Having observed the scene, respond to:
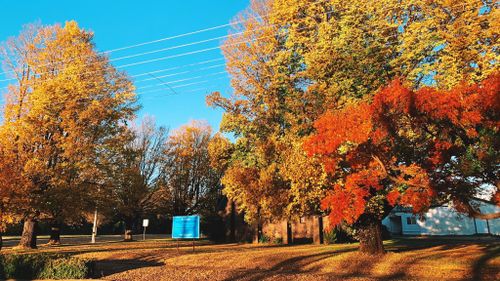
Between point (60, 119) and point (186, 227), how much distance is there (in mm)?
11350

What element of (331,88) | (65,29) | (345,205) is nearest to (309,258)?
(345,205)

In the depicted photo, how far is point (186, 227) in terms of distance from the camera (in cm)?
2639

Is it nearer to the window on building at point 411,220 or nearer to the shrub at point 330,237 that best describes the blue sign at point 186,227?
the shrub at point 330,237

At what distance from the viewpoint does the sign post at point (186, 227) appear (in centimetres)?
2582

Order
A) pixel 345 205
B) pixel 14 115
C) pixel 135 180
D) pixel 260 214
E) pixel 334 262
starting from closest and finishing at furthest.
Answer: pixel 345 205 < pixel 334 262 < pixel 260 214 < pixel 14 115 < pixel 135 180

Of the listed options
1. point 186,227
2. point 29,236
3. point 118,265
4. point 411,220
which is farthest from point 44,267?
point 411,220

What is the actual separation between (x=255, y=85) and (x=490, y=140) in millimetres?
16106

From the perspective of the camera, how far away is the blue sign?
84.7ft

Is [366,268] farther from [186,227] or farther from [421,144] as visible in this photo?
[186,227]

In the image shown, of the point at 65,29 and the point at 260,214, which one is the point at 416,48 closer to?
the point at 260,214

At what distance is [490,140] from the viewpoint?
11.1 m

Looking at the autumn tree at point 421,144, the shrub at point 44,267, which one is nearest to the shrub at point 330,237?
the autumn tree at point 421,144

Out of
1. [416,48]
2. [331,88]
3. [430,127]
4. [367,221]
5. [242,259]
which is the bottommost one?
[242,259]

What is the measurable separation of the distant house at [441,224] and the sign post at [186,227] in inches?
868
